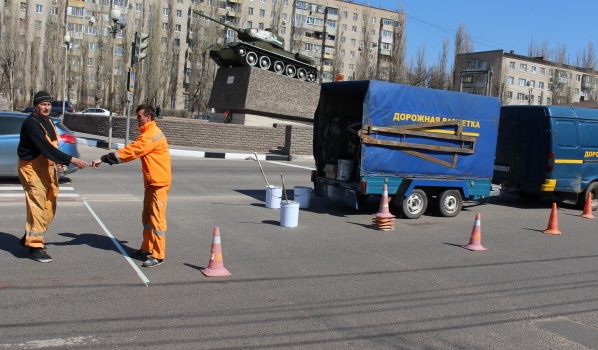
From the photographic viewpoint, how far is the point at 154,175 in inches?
253

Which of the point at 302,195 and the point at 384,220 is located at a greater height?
the point at 302,195

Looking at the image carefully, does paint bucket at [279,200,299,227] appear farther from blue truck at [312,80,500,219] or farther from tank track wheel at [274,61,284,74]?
Result: tank track wheel at [274,61,284,74]

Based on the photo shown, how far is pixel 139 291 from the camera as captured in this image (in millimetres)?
→ 5691

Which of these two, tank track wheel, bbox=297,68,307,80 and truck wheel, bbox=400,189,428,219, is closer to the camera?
truck wheel, bbox=400,189,428,219

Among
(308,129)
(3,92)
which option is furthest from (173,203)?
(3,92)

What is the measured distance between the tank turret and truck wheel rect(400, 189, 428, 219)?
62.9 ft

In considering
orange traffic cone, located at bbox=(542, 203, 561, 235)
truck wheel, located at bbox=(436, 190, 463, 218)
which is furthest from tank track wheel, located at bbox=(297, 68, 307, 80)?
orange traffic cone, located at bbox=(542, 203, 561, 235)

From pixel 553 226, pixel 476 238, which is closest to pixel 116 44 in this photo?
pixel 553 226

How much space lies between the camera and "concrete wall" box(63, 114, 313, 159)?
2420cm

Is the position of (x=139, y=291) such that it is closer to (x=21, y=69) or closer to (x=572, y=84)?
(x=21, y=69)

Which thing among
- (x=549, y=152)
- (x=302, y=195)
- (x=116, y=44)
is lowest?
(x=302, y=195)

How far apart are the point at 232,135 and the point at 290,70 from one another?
305 inches

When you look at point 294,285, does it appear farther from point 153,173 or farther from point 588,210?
point 588,210

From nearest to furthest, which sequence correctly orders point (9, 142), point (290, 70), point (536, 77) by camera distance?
1. point (9, 142)
2. point (290, 70)
3. point (536, 77)
